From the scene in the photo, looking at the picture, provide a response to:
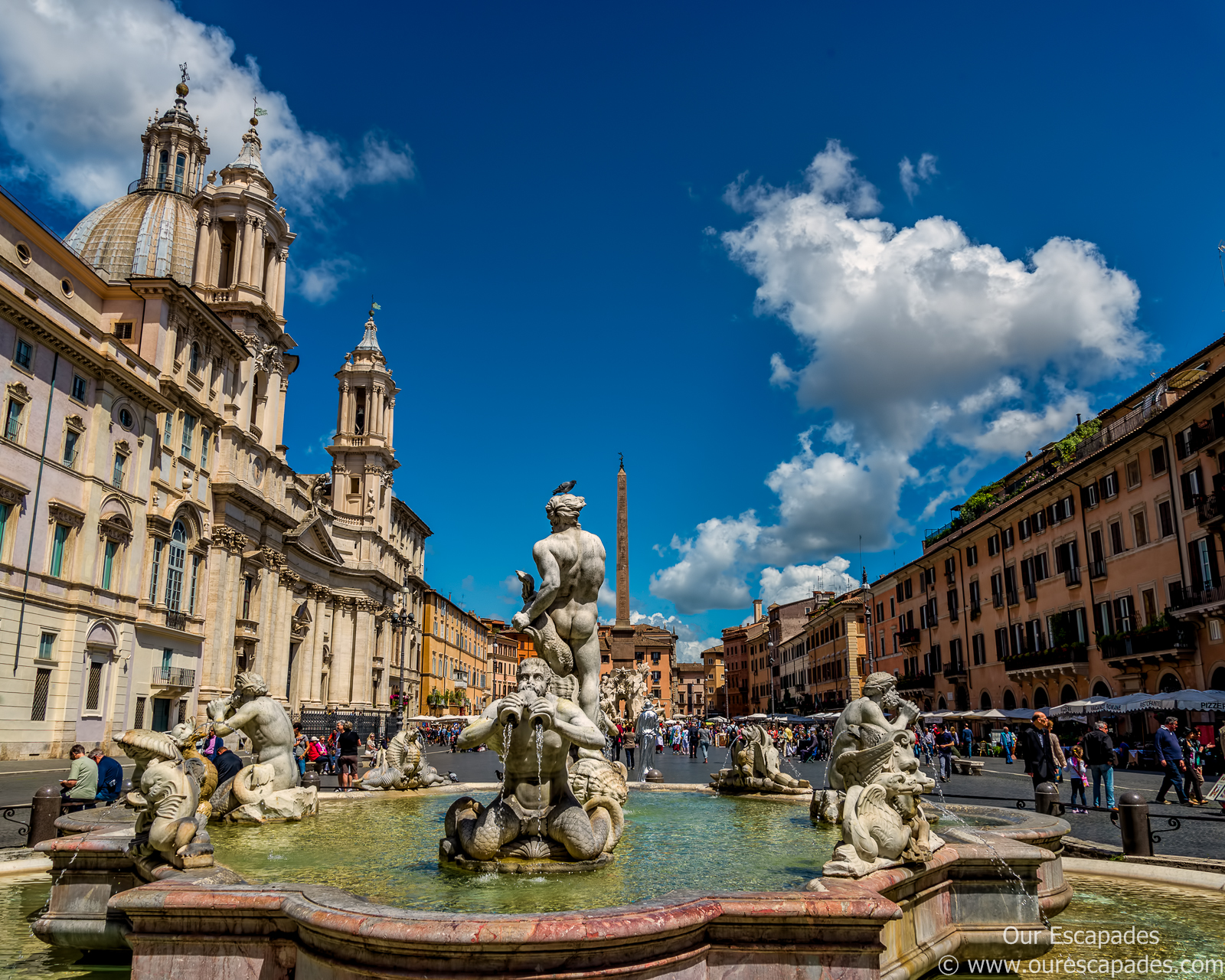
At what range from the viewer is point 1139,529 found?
3153 centimetres

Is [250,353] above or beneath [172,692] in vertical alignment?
above

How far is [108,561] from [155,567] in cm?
386

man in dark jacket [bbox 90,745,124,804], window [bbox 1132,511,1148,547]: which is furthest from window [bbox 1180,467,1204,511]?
man in dark jacket [bbox 90,745,124,804]

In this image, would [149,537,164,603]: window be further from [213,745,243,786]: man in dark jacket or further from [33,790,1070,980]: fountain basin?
[33,790,1070,980]: fountain basin

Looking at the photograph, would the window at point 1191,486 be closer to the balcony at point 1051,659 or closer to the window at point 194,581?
the balcony at point 1051,659

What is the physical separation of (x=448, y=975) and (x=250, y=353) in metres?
48.5

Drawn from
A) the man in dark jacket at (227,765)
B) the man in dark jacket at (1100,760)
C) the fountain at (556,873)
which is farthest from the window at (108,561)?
the man in dark jacket at (1100,760)

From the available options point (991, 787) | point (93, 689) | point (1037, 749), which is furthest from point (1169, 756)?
point (93, 689)

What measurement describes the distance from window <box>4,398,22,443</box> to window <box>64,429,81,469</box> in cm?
228

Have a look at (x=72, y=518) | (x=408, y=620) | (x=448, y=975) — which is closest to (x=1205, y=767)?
(x=448, y=975)

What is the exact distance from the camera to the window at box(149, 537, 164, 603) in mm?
34844

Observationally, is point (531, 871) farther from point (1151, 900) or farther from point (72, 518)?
point (72, 518)

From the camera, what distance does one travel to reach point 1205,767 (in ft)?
78.9

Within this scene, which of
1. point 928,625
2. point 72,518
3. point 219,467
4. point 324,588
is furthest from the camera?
point 324,588
